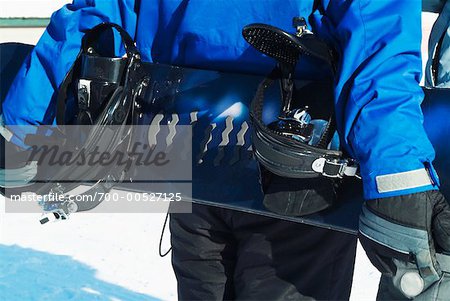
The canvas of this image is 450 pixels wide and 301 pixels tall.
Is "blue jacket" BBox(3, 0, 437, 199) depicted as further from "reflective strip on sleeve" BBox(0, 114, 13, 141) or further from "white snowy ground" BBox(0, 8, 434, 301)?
"white snowy ground" BBox(0, 8, 434, 301)

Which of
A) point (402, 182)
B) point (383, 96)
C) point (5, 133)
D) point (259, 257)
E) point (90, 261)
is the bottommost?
point (90, 261)

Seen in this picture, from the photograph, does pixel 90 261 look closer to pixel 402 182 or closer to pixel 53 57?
pixel 53 57

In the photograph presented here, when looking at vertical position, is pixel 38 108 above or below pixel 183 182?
above

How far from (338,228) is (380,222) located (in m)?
0.30

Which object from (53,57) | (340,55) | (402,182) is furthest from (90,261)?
(402,182)

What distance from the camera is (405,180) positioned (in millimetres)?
1136

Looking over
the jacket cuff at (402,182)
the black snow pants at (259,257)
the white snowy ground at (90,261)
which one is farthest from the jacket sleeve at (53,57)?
the white snowy ground at (90,261)

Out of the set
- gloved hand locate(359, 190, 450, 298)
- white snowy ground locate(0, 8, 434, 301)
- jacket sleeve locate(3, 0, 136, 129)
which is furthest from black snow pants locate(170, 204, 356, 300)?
white snowy ground locate(0, 8, 434, 301)

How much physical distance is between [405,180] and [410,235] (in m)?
0.10

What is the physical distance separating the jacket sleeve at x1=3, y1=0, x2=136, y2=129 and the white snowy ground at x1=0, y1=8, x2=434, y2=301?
4.02 ft

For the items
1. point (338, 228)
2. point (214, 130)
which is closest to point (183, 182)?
point (214, 130)

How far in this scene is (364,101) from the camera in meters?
1.19

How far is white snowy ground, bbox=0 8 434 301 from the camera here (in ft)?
8.82

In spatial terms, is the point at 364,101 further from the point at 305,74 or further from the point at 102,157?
Answer: the point at 102,157
